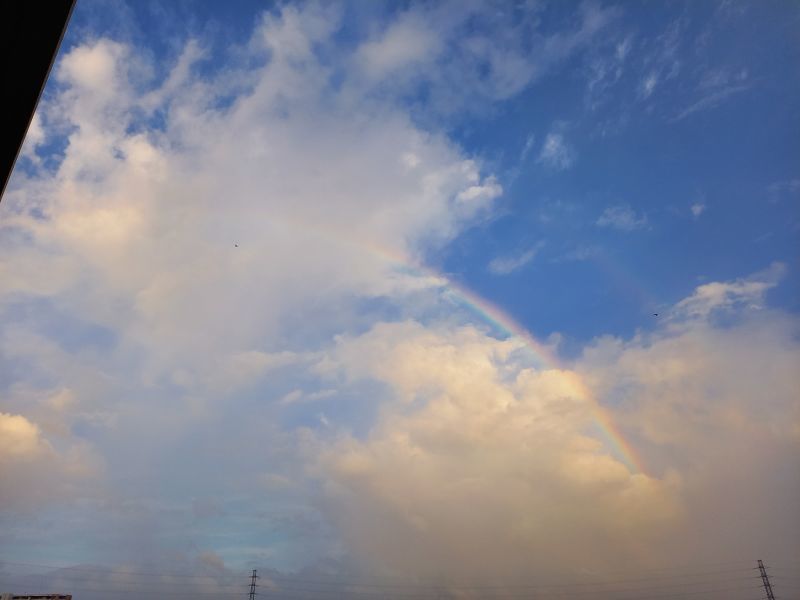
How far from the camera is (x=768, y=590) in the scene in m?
85.9

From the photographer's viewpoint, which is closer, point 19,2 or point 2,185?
point 19,2

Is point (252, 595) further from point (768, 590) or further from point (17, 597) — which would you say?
point (768, 590)

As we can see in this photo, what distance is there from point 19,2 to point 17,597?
99436 mm

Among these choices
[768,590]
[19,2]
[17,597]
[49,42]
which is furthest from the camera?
[768,590]

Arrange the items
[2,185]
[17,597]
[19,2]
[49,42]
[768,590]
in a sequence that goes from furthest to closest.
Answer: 1. [768,590]
2. [17,597]
3. [2,185]
4. [49,42]
5. [19,2]

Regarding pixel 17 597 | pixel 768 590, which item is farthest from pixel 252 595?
pixel 768 590

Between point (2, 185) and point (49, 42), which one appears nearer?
point (49, 42)

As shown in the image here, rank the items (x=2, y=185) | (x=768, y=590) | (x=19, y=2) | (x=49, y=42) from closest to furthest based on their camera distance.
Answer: (x=19, y=2) < (x=49, y=42) < (x=2, y=185) < (x=768, y=590)

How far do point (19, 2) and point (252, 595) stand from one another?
99379 mm

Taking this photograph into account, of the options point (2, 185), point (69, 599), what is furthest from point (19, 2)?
point (69, 599)

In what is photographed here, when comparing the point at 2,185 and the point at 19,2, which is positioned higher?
the point at 19,2

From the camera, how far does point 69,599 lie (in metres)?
78.9

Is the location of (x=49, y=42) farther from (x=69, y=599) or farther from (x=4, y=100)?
(x=69, y=599)

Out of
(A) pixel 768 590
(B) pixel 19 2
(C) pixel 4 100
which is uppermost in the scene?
(B) pixel 19 2
